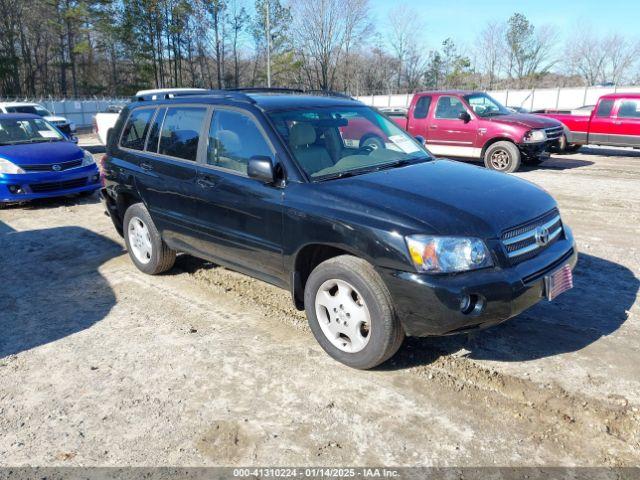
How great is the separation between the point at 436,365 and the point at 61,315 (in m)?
3.27

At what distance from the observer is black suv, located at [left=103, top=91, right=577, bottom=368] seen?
10.2 feet

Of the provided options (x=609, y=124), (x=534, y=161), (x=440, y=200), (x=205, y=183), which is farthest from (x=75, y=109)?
(x=440, y=200)

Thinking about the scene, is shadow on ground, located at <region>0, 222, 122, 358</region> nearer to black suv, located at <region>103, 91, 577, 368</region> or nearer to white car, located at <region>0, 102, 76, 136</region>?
black suv, located at <region>103, 91, 577, 368</region>

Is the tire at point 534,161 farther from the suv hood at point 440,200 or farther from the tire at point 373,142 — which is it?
the suv hood at point 440,200

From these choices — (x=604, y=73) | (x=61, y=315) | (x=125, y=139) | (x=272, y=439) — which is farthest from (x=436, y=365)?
(x=604, y=73)

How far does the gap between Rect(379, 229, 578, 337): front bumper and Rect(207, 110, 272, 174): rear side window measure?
1.54 metres

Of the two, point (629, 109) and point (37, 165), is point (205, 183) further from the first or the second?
point (629, 109)

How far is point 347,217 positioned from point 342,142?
3.59 ft

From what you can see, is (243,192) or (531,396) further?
(243,192)

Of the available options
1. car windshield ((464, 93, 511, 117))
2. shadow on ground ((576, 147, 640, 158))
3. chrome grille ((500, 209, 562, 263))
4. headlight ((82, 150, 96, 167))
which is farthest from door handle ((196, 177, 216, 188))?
shadow on ground ((576, 147, 640, 158))

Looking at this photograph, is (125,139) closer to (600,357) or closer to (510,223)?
(510,223)

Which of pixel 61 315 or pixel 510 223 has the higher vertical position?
pixel 510 223

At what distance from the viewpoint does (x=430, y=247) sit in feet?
10.1

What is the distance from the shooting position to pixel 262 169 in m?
3.70
